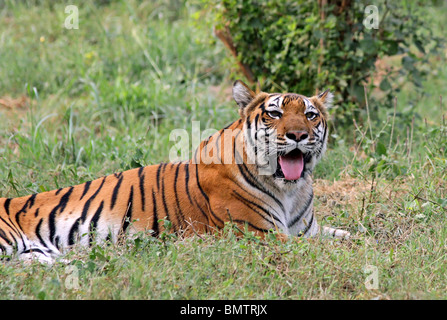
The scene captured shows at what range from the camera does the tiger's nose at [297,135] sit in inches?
142

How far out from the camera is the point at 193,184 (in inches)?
156

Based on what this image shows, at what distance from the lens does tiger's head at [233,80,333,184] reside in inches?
144

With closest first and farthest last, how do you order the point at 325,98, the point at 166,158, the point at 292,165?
the point at 292,165, the point at 325,98, the point at 166,158

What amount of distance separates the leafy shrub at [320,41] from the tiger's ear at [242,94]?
191 cm

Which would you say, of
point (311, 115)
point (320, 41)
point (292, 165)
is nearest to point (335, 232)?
point (292, 165)

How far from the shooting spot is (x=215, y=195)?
3838 mm

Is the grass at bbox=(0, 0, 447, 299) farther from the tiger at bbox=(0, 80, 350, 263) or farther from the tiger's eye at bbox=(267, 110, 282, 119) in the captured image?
the tiger's eye at bbox=(267, 110, 282, 119)

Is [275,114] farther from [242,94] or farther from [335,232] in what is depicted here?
[335,232]

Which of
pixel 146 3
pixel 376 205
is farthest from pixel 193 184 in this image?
pixel 146 3

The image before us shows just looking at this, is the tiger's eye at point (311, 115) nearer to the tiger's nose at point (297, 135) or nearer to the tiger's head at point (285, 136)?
the tiger's head at point (285, 136)

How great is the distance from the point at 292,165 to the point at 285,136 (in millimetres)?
201

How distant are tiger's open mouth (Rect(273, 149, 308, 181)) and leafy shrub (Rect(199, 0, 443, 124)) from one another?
2.10 metres

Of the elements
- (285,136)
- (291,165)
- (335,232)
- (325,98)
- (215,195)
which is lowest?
(335,232)

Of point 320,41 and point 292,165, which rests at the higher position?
point 320,41
